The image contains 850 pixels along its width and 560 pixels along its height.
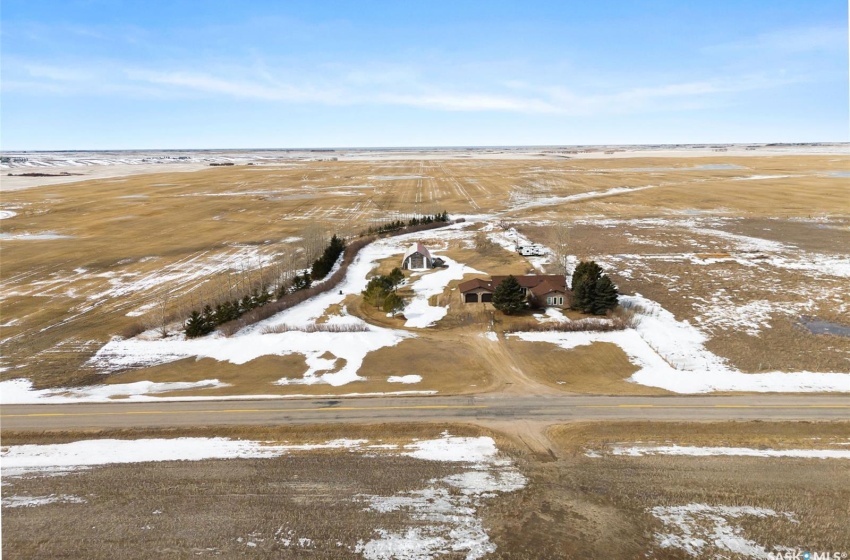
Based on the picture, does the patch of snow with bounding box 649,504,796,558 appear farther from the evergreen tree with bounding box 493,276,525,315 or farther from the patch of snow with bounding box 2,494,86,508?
the evergreen tree with bounding box 493,276,525,315

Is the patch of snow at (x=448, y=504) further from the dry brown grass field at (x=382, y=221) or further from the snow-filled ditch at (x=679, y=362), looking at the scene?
the snow-filled ditch at (x=679, y=362)

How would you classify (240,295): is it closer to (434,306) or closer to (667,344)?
(434,306)

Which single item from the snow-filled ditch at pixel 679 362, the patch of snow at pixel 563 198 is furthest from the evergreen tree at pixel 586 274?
the patch of snow at pixel 563 198

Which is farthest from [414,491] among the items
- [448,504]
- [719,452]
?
[719,452]

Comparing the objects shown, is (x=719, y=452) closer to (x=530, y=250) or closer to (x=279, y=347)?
(x=279, y=347)

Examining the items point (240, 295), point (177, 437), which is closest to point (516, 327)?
point (177, 437)

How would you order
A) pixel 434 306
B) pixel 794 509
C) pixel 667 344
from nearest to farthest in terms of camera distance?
pixel 794 509
pixel 667 344
pixel 434 306
